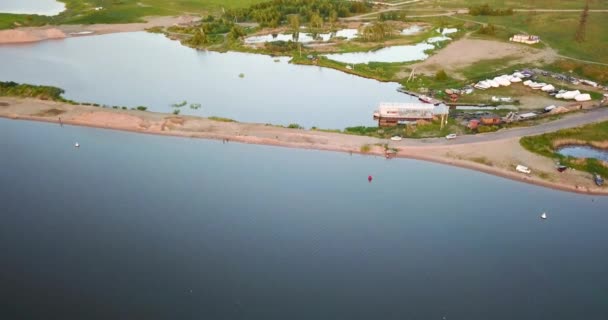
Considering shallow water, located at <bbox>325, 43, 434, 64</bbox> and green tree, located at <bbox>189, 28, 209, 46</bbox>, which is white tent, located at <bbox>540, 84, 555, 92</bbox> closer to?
shallow water, located at <bbox>325, 43, 434, 64</bbox>

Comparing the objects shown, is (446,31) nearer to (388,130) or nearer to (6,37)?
(388,130)

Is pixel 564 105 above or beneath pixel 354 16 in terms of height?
beneath

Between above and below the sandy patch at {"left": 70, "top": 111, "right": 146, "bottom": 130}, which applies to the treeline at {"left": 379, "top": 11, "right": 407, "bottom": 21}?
above

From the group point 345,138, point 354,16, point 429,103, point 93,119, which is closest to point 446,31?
point 354,16

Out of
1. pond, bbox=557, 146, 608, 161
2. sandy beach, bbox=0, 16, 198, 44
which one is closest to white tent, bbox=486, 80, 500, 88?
pond, bbox=557, 146, 608, 161

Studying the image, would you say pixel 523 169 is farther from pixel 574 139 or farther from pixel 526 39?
pixel 526 39

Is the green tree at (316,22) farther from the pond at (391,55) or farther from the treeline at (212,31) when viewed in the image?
the pond at (391,55)
